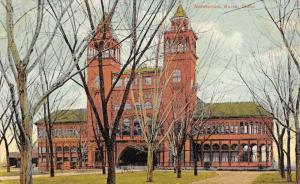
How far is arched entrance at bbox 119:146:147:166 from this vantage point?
3091 inches

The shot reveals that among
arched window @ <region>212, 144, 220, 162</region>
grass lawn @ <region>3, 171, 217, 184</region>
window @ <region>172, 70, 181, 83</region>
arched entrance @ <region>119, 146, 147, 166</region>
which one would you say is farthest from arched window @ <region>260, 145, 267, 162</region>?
grass lawn @ <region>3, 171, 217, 184</region>

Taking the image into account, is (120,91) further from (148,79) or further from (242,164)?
(242,164)

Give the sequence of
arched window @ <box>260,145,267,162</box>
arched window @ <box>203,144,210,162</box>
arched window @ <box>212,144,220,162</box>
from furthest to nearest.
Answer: arched window @ <box>203,144,210,162</box> < arched window @ <box>212,144,220,162</box> < arched window @ <box>260,145,267,162</box>

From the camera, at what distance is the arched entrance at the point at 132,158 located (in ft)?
258

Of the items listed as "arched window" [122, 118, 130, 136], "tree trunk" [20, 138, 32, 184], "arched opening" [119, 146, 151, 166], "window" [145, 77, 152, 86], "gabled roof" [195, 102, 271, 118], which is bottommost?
"arched opening" [119, 146, 151, 166]

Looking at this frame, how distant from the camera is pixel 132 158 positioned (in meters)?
79.3

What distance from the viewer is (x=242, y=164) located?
71.7 metres

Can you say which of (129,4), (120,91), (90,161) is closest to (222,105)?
(120,91)

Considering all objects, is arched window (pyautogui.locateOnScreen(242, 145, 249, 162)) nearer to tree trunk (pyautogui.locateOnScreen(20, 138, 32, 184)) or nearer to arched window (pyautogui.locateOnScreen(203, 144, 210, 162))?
arched window (pyautogui.locateOnScreen(203, 144, 210, 162))

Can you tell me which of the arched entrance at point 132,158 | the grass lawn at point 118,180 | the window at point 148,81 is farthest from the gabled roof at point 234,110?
the grass lawn at point 118,180

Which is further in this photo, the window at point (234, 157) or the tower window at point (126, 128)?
the tower window at point (126, 128)

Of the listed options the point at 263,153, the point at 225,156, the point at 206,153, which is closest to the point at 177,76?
the point at 206,153

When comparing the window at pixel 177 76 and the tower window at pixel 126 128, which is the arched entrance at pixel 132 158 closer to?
the tower window at pixel 126 128

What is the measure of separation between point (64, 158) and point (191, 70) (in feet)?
88.8
